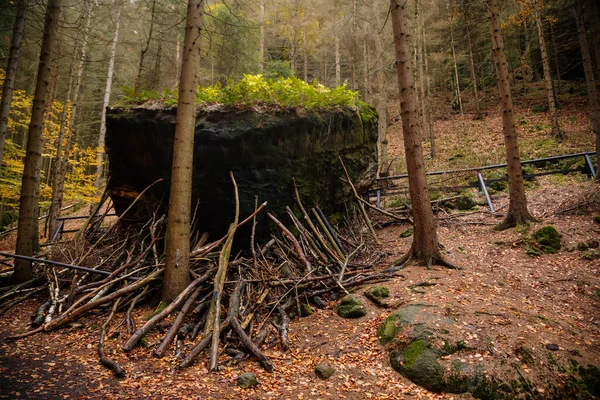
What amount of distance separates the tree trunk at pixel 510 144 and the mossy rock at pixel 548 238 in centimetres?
69

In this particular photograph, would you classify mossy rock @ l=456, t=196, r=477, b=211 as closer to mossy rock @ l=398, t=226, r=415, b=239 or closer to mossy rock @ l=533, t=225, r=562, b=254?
mossy rock @ l=398, t=226, r=415, b=239

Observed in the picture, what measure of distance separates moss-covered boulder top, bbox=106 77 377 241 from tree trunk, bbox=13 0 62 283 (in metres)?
1.31

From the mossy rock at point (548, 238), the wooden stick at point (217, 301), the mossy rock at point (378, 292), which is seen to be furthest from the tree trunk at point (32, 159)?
the mossy rock at point (548, 238)

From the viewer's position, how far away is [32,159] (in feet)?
21.1

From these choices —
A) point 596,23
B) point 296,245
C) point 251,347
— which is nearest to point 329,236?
point 296,245

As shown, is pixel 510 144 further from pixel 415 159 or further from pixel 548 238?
pixel 415 159

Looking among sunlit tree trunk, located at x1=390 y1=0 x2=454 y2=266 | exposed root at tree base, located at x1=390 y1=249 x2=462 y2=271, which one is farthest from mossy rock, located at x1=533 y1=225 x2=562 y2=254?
sunlit tree trunk, located at x1=390 y1=0 x2=454 y2=266

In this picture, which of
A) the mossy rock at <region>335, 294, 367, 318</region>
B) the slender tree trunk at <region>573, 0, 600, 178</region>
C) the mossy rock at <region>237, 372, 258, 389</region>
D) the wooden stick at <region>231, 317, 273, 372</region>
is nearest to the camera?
the mossy rock at <region>237, 372, 258, 389</region>

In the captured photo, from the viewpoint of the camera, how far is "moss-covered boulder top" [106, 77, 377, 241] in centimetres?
680

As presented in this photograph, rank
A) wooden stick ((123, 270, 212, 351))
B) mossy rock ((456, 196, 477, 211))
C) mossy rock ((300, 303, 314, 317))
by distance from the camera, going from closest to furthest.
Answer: wooden stick ((123, 270, 212, 351))
mossy rock ((300, 303, 314, 317))
mossy rock ((456, 196, 477, 211))

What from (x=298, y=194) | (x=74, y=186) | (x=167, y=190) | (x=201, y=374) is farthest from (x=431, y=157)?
(x=74, y=186)

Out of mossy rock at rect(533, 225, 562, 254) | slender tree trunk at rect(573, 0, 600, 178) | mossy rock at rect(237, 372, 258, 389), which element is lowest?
mossy rock at rect(237, 372, 258, 389)

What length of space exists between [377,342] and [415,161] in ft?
12.0

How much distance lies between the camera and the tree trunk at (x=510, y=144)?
770cm
